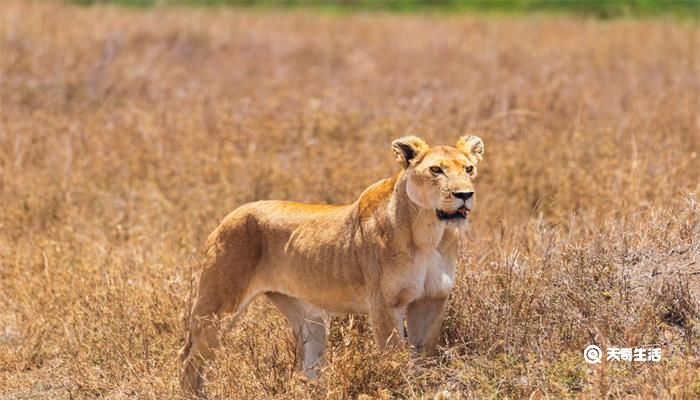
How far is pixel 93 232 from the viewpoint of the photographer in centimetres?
1067

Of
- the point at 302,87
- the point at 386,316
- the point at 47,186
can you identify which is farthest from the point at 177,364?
the point at 302,87

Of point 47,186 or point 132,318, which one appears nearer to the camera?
point 132,318

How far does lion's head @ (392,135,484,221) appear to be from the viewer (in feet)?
20.9

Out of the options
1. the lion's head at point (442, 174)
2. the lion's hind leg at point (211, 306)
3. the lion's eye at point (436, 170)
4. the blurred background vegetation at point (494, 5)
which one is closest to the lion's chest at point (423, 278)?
the lion's head at point (442, 174)

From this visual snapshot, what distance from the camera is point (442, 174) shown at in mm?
6500

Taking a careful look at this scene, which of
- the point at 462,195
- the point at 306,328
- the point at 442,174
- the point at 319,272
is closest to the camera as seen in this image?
the point at 462,195

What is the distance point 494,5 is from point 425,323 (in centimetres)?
→ 2883

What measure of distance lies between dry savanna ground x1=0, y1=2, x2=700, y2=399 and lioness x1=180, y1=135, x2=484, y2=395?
0.66 feet

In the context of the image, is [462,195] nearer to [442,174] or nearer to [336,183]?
[442,174]

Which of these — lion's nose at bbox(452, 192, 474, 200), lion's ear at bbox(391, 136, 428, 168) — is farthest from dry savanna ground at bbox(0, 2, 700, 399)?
lion's ear at bbox(391, 136, 428, 168)

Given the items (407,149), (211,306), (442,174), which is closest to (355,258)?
(407,149)

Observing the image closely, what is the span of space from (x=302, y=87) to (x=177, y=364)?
388 inches

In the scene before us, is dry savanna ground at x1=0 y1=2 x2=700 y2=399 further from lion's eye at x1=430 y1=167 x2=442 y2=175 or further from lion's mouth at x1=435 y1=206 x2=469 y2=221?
lion's eye at x1=430 y1=167 x2=442 y2=175

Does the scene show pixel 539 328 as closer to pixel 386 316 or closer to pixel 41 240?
pixel 386 316
